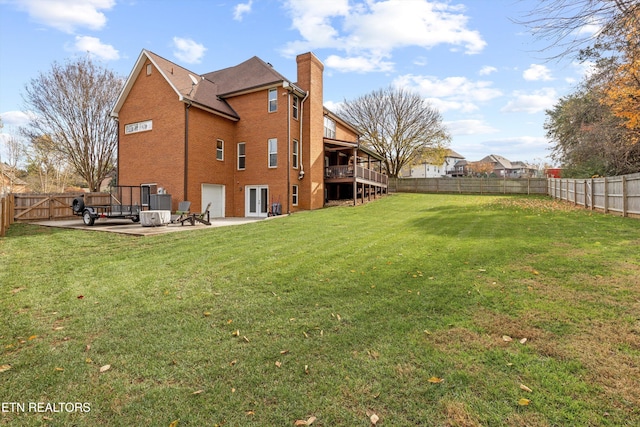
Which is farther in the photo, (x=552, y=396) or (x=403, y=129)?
(x=403, y=129)

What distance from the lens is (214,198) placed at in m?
20.2

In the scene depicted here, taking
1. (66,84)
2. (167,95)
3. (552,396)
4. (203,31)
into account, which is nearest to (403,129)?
(167,95)

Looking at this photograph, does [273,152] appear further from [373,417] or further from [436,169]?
[436,169]

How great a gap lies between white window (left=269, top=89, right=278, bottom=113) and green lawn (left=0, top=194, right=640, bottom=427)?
50.5ft

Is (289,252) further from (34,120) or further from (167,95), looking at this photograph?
(34,120)

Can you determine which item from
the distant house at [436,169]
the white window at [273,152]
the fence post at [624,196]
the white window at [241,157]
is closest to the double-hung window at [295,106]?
the white window at [273,152]

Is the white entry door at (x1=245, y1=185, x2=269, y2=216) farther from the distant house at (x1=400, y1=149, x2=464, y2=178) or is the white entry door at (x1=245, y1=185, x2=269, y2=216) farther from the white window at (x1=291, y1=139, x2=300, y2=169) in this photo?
the distant house at (x1=400, y1=149, x2=464, y2=178)

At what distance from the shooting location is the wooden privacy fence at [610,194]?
1174 cm

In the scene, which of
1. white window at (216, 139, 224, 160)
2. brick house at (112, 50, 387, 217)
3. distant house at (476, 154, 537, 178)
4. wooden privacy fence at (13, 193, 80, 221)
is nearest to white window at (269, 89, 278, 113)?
brick house at (112, 50, 387, 217)

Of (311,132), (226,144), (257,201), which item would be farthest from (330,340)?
(226,144)

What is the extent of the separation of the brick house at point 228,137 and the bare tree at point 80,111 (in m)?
7.43

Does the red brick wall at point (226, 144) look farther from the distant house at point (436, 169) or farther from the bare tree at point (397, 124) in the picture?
the distant house at point (436, 169)

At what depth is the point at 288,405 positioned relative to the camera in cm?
241

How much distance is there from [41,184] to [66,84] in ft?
45.9
